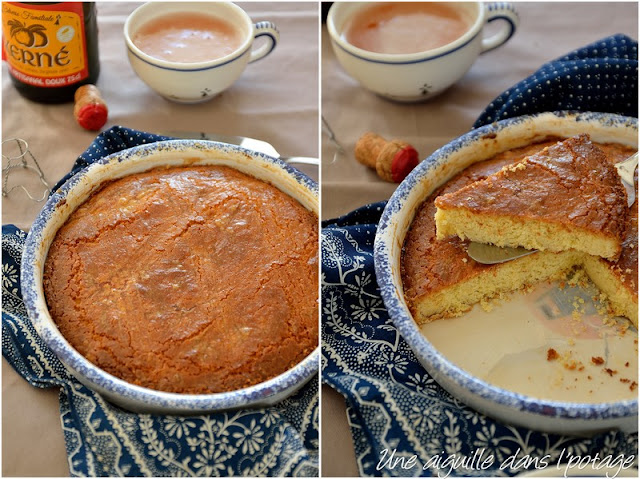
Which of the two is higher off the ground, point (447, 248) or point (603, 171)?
point (603, 171)

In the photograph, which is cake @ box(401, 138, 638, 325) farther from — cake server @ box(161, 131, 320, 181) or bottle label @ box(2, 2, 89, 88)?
bottle label @ box(2, 2, 89, 88)

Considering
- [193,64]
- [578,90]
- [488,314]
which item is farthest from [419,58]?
[488,314]

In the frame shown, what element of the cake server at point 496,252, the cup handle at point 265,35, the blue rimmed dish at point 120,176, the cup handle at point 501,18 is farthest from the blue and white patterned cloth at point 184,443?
the cup handle at point 501,18

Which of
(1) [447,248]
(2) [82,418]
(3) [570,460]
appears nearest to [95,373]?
(2) [82,418]

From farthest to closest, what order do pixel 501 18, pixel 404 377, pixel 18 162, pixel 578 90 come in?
pixel 501 18
pixel 18 162
pixel 578 90
pixel 404 377

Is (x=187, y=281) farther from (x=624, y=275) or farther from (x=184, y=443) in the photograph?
(x=624, y=275)

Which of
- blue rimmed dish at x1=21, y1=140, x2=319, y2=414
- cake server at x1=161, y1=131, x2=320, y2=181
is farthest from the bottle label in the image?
blue rimmed dish at x1=21, y1=140, x2=319, y2=414

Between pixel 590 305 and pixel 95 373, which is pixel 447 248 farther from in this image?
pixel 95 373
